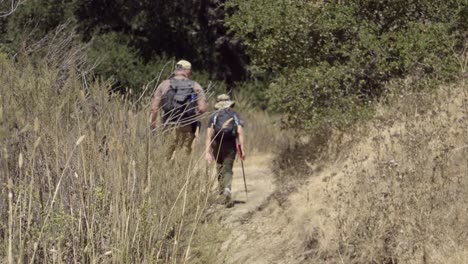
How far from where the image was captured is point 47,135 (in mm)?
4891

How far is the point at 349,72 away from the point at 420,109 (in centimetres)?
167

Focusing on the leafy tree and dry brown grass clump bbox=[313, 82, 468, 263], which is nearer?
dry brown grass clump bbox=[313, 82, 468, 263]

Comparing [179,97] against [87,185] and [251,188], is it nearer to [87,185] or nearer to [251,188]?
[251,188]

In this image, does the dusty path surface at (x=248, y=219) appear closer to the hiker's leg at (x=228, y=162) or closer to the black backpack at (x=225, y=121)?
the hiker's leg at (x=228, y=162)

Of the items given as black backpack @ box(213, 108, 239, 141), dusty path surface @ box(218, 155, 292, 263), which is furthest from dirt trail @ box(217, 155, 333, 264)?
black backpack @ box(213, 108, 239, 141)

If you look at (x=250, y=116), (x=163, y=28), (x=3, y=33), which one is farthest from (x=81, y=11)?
(x=3, y=33)

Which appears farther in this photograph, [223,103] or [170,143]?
[223,103]

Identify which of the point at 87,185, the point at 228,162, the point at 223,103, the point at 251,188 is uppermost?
the point at 87,185

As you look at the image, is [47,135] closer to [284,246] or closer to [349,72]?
[284,246]

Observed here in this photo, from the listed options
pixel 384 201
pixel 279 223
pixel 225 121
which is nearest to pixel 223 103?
pixel 225 121

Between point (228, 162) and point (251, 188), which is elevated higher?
point (228, 162)

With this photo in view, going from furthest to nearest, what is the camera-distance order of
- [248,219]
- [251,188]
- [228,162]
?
[251,188], [228,162], [248,219]

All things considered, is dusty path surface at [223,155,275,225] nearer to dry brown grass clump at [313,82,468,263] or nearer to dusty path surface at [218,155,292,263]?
dusty path surface at [218,155,292,263]

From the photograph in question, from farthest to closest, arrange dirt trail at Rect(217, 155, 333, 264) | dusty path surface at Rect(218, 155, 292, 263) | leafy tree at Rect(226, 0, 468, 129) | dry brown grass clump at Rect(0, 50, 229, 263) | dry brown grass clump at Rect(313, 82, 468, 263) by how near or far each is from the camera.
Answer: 1. leafy tree at Rect(226, 0, 468, 129)
2. dirt trail at Rect(217, 155, 333, 264)
3. dry brown grass clump at Rect(313, 82, 468, 263)
4. dusty path surface at Rect(218, 155, 292, 263)
5. dry brown grass clump at Rect(0, 50, 229, 263)
